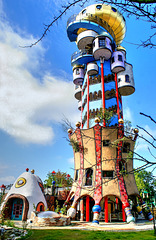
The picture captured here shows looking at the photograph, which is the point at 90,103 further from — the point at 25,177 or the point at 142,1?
the point at 142,1

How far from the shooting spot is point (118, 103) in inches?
682

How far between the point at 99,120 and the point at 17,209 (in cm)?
916

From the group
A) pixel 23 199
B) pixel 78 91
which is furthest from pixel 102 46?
pixel 23 199

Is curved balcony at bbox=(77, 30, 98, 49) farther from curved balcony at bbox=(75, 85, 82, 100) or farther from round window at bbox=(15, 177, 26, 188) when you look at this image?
round window at bbox=(15, 177, 26, 188)

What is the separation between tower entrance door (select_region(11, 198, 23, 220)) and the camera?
14.4m

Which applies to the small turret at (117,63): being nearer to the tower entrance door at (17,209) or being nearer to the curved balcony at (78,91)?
the curved balcony at (78,91)

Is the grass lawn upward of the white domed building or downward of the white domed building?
downward

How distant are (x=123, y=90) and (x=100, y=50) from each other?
461 centimetres

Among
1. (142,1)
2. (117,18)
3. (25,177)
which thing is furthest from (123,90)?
(142,1)

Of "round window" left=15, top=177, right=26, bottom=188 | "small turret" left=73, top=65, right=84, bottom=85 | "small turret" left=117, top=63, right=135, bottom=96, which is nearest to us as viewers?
"round window" left=15, top=177, right=26, bottom=188

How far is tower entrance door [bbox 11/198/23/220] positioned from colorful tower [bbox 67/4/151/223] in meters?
3.92

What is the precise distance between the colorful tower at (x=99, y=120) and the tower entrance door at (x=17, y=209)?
3.92 meters

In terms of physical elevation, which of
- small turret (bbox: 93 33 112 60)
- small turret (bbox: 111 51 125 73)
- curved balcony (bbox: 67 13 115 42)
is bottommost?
small turret (bbox: 111 51 125 73)

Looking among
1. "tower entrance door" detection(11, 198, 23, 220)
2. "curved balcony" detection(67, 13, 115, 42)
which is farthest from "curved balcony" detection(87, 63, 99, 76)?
"tower entrance door" detection(11, 198, 23, 220)
